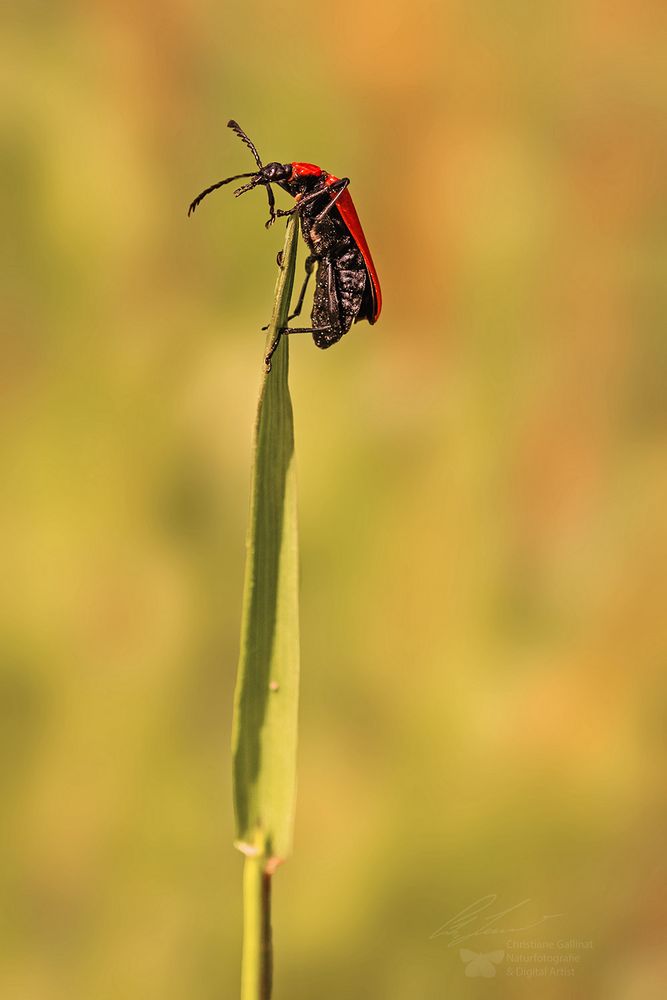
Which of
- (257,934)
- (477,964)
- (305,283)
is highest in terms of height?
(305,283)

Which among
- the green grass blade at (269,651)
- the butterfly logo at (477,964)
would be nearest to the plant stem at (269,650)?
the green grass blade at (269,651)

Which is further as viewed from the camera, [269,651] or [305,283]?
[305,283]

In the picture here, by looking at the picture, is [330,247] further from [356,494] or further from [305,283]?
[356,494]

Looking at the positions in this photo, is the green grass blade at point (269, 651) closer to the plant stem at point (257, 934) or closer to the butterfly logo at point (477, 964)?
Result: the plant stem at point (257, 934)

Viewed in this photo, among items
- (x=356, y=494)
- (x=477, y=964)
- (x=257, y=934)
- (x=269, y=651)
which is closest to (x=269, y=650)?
(x=269, y=651)

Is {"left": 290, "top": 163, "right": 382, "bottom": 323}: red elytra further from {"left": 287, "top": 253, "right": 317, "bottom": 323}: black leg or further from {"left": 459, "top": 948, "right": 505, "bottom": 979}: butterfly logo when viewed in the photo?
{"left": 459, "top": 948, "right": 505, "bottom": 979}: butterfly logo

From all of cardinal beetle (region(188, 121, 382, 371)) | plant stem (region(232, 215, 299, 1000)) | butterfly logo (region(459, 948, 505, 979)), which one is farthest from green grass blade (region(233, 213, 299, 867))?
butterfly logo (region(459, 948, 505, 979))

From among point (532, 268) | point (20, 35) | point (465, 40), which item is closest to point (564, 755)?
point (532, 268)

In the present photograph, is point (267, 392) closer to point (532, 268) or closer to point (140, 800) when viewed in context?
Answer: point (140, 800)
